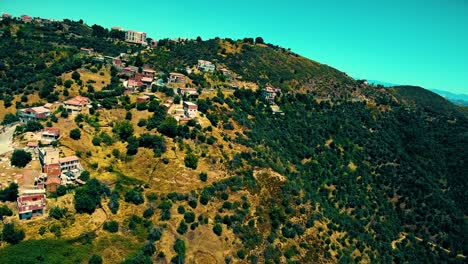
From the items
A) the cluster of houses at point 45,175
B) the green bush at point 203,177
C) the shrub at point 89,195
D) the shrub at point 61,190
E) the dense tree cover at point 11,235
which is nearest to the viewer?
the dense tree cover at point 11,235

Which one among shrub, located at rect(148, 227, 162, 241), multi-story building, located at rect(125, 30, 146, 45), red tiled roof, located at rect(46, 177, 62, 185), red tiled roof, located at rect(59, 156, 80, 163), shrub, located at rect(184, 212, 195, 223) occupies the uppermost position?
multi-story building, located at rect(125, 30, 146, 45)

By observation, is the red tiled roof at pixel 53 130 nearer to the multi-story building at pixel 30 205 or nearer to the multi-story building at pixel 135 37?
the multi-story building at pixel 30 205

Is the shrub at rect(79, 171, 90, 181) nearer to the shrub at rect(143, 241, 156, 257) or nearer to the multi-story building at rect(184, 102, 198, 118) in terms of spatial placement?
the shrub at rect(143, 241, 156, 257)

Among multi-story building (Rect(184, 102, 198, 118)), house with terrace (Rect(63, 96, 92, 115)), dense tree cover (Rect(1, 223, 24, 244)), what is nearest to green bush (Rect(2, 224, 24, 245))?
dense tree cover (Rect(1, 223, 24, 244))

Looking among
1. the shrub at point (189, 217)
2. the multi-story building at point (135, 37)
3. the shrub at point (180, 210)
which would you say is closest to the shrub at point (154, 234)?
the shrub at point (189, 217)

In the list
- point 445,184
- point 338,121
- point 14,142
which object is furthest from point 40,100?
point 445,184

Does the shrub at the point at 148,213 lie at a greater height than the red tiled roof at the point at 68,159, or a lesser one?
lesser

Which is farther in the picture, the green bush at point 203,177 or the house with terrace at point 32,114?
the house with terrace at point 32,114

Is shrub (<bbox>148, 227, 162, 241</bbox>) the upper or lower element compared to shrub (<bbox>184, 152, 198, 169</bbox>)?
lower
